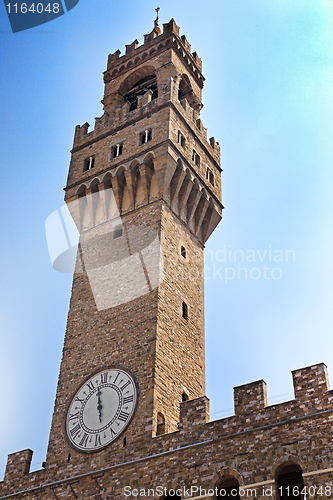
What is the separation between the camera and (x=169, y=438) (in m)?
16.8

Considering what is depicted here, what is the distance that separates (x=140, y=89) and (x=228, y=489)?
18670 mm

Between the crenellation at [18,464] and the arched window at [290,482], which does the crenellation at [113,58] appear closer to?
the crenellation at [18,464]

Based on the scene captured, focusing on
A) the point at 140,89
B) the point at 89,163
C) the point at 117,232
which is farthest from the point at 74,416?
the point at 140,89

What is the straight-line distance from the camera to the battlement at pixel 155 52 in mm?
28214

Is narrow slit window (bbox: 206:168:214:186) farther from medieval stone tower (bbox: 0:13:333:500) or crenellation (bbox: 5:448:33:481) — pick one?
crenellation (bbox: 5:448:33:481)

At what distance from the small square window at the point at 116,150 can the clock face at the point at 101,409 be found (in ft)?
29.8

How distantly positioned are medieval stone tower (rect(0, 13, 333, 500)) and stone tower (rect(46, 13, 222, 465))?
5cm

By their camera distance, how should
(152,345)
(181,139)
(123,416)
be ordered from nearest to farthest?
1. (123,416)
2. (152,345)
3. (181,139)

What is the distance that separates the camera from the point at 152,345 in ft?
62.3

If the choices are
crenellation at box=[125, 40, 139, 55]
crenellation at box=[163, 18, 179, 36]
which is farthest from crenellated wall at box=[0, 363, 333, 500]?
crenellation at box=[125, 40, 139, 55]

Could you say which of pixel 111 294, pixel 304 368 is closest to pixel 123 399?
pixel 111 294

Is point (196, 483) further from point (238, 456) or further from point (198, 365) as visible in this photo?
point (198, 365)

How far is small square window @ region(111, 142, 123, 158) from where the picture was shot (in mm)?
24806

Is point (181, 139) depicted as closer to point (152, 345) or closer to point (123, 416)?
point (152, 345)
